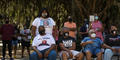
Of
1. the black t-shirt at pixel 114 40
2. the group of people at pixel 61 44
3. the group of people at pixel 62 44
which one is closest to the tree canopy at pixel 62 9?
the black t-shirt at pixel 114 40

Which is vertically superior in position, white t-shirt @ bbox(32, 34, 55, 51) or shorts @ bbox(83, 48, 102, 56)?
white t-shirt @ bbox(32, 34, 55, 51)

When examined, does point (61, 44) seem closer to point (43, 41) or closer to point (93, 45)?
point (43, 41)

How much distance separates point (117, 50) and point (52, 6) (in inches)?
454

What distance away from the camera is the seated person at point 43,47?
733cm

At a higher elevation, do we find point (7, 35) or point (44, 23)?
point (44, 23)

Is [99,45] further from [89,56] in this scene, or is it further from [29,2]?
[29,2]

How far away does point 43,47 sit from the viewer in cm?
757

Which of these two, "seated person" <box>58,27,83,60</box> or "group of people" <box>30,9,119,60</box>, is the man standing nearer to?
"group of people" <box>30,9,119,60</box>

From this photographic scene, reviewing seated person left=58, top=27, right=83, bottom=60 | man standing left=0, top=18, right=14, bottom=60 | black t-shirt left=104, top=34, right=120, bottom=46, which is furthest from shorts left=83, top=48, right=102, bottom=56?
man standing left=0, top=18, right=14, bottom=60

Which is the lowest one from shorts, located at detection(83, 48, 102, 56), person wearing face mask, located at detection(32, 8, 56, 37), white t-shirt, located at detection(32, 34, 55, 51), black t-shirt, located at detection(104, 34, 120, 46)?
shorts, located at detection(83, 48, 102, 56)

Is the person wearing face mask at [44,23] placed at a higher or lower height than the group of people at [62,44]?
higher

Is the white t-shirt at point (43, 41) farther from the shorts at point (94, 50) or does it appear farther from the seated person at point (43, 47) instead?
the shorts at point (94, 50)

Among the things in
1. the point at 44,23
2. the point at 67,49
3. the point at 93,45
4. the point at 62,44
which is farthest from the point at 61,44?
the point at 93,45

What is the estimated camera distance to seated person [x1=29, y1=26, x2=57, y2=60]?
733 cm
